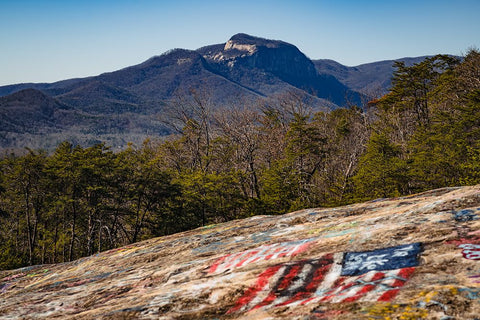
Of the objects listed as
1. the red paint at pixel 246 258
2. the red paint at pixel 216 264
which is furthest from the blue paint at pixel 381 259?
the red paint at pixel 216 264

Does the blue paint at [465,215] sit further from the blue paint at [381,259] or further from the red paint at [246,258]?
the red paint at [246,258]

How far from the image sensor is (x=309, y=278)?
13.0 ft

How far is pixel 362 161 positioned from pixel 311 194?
4.67 m

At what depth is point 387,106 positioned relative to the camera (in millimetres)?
42344

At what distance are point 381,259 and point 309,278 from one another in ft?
3.12

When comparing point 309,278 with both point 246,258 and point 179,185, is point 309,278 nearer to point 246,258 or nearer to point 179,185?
point 246,258

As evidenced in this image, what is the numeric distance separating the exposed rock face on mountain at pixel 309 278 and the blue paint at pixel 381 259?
1cm

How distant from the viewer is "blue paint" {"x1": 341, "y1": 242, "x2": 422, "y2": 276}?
3771 mm

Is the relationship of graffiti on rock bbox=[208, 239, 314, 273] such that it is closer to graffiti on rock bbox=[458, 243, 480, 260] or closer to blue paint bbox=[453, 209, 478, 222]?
graffiti on rock bbox=[458, 243, 480, 260]

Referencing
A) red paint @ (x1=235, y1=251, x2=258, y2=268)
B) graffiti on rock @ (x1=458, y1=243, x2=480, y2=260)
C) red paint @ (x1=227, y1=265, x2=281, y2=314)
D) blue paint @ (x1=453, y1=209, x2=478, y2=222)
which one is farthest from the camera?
red paint @ (x1=235, y1=251, x2=258, y2=268)

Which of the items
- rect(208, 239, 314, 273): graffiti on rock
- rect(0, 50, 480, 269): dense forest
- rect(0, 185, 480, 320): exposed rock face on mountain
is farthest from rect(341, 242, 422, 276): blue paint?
rect(0, 50, 480, 269): dense forest

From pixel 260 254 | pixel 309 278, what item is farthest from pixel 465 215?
pixel 260 254

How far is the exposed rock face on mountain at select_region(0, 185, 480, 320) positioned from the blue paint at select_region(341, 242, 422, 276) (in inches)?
0.5

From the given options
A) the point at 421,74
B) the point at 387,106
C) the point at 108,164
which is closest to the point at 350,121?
the point at 387,106
